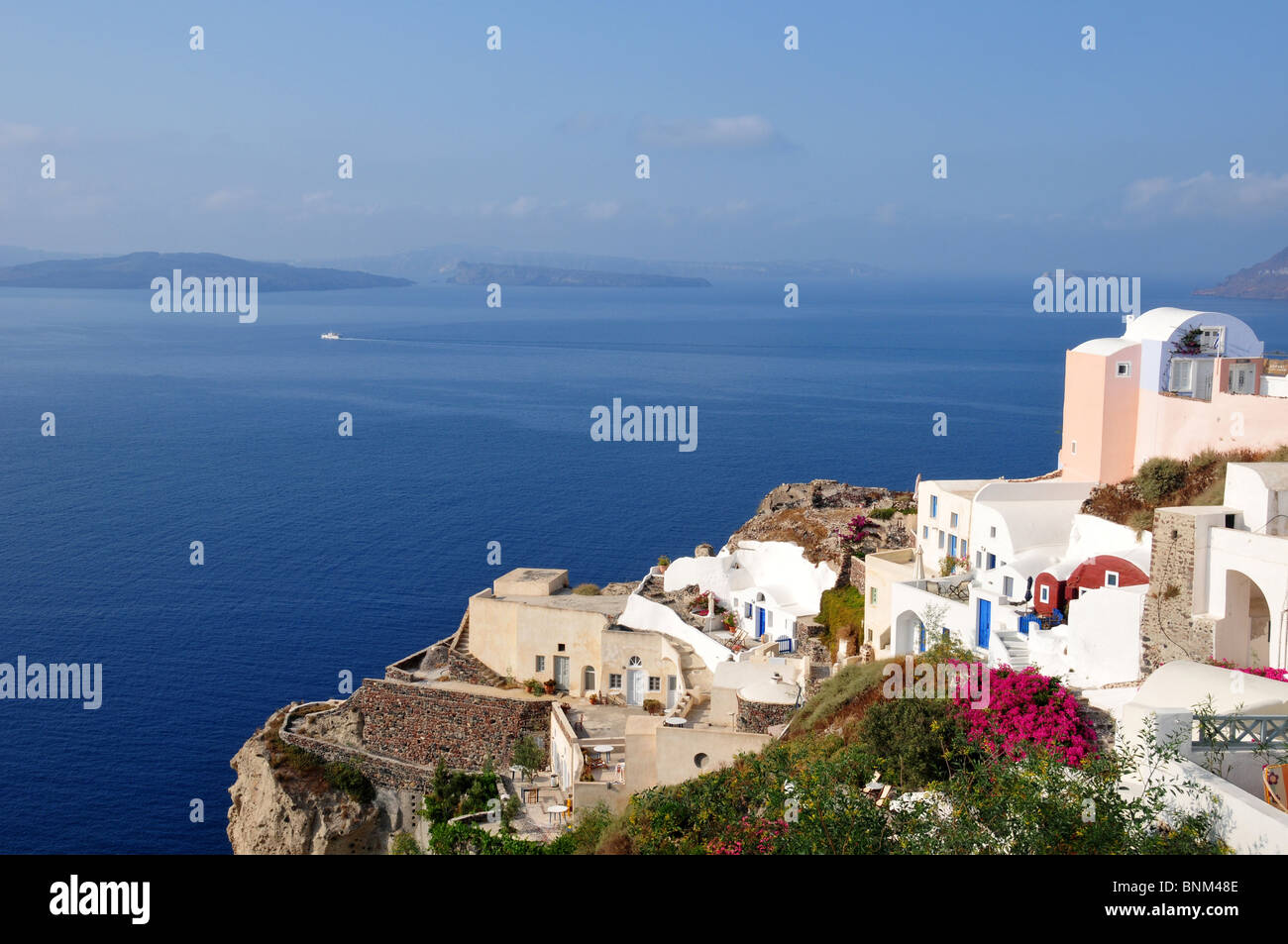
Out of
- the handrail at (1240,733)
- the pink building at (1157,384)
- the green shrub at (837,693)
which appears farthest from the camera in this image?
the pink building at (1157,384)

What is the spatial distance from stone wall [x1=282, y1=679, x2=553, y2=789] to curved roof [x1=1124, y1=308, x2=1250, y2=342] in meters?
18.9

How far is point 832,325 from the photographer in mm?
199125

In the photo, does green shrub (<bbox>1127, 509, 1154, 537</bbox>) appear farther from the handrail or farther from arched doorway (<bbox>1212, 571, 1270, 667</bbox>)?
the handrail

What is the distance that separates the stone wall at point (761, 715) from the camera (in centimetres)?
2730

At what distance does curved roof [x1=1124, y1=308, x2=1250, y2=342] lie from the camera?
30.1m

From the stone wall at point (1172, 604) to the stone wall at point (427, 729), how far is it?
17.7 m

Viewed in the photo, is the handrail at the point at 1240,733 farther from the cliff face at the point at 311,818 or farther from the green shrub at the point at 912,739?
the cliff face at the point at 311,818

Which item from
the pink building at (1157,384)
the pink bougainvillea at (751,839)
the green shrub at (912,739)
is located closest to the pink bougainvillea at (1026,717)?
the green shrub at (912,739)

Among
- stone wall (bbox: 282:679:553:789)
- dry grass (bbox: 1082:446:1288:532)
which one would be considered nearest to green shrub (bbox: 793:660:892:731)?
dry grass (bbox: 1082:446:1288:532)

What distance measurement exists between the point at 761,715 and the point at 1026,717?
9553mm

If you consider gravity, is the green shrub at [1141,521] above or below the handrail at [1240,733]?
above

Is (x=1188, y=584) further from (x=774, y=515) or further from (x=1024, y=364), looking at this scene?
(x=1024, y=364)

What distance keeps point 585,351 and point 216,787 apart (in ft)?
381
